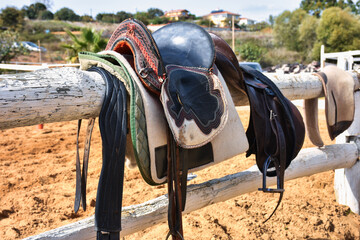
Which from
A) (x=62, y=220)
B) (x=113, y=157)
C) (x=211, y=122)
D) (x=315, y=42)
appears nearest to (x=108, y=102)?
(x=113, y=157)

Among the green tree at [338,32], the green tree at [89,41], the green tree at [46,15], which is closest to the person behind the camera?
the green tree at [89,41]

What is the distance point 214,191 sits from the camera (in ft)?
5.54

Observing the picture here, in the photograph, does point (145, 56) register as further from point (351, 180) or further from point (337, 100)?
point (351, 180)

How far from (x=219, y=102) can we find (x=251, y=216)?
4.64 ft

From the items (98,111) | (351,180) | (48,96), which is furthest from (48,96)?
(351,180)

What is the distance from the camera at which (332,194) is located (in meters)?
2.79

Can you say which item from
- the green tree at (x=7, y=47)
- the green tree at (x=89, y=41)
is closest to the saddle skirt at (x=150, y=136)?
the green tree at (x=89, y=41)

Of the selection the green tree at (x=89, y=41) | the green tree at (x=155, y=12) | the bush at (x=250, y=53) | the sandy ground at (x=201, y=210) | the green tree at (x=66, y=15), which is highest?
the green tree at (x=155, y=12)

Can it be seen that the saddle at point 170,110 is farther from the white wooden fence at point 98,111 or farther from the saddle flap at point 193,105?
the white wooden fence at point 98,111

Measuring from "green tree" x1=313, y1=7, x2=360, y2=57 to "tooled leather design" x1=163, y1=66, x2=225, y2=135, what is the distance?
25316mm

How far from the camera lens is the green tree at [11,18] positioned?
3284 centimetres

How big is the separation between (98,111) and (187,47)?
18.7 inches

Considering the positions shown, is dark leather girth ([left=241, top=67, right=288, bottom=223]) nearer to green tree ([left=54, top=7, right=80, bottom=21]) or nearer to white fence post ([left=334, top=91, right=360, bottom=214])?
white fence post ([left=334, top=91, right=360, bottom=214])

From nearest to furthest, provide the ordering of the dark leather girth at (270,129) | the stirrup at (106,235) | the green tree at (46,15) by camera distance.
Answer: the stirrup at (106,235)
the dark leather girth at (270,129)
the green tree at (46,15)
